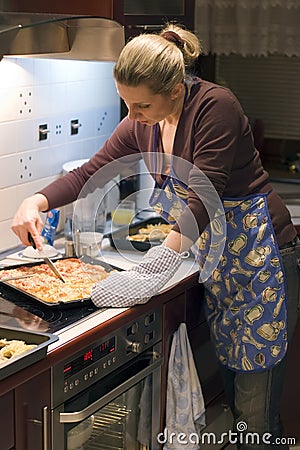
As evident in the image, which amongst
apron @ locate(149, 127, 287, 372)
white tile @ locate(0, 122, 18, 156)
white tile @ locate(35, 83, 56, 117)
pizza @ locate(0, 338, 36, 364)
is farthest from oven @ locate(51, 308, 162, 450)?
white tile @ locate(35, 83, 56, 117)

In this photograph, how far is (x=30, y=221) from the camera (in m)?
2.47

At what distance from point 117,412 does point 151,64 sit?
101cm

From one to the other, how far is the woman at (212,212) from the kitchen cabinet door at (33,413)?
368 mm

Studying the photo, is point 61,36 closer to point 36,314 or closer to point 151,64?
point 151,64

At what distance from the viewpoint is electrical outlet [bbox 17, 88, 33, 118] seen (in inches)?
112

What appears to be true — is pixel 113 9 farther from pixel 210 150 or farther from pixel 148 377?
pixel 148 377

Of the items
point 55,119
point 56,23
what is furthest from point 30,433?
point 55,119

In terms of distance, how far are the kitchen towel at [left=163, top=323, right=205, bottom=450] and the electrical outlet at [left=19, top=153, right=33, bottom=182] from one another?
0.75 m

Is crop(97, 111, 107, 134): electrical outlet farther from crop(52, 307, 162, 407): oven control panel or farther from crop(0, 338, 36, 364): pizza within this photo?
crop(0, 338, 36, 364): pizza

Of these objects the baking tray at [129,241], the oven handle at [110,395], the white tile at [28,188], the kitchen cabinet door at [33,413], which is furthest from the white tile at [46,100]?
the kitchen cabinet door at [33,413]

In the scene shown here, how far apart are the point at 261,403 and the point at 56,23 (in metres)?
1.27

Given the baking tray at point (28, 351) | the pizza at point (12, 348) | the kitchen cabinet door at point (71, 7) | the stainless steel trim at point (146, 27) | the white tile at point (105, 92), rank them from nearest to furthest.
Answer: the baking tray at point (28, 351) < the pizza at point (12, 348) < the kitchen cabinet door at point (71, 7) < the stainless steel trim at point (146, 27) < the white tile at point (105, 92)

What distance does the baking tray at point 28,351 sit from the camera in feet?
6.01

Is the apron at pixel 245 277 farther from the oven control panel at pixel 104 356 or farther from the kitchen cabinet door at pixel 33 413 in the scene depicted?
the kitchen cabinet door at pixel 33 413
